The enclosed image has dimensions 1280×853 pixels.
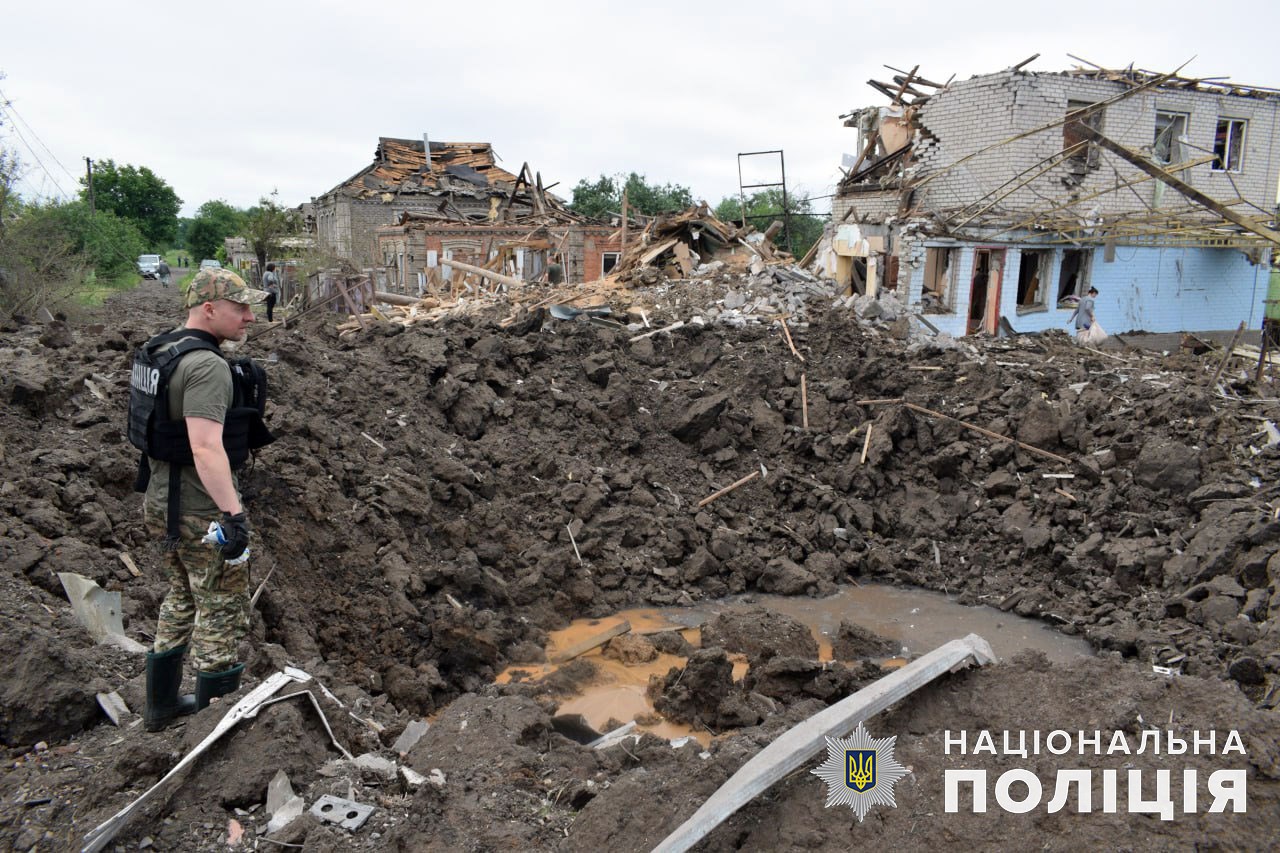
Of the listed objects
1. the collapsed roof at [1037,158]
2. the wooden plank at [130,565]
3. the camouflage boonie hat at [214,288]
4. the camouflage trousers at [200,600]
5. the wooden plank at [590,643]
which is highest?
the collapsed roof at [1037,158]

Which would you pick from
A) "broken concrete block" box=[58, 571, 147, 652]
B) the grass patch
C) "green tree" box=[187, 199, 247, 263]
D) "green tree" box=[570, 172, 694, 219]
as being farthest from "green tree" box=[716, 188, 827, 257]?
"green tree" box=[187, 199, 247, 263]

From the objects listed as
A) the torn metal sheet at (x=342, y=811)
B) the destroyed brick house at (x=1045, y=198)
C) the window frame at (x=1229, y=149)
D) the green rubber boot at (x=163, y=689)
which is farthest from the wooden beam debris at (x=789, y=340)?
the window frame at (x=1229, y=149)

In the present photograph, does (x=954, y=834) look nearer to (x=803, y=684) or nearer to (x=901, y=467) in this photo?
(x=803, y=684)

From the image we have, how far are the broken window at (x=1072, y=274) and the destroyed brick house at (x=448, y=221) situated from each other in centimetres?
1042

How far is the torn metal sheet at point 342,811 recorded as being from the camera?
2.98 m

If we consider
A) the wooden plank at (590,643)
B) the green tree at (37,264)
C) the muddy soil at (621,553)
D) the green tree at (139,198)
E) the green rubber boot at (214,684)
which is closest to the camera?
the muddy soil at (621,553)

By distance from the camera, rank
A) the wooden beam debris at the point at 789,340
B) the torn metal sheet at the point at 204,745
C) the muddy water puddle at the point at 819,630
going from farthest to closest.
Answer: the wooden beam debris at the point at 789,340 < the muddy water puddle at the point at 819,630 < the torn metal sheet at the point at 204,745

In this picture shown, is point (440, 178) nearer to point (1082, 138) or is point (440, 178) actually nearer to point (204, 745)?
point (1082, 138)

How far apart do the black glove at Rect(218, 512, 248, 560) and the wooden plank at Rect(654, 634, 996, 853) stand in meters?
2.09

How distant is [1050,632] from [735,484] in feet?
11.9

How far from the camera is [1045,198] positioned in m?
16.6

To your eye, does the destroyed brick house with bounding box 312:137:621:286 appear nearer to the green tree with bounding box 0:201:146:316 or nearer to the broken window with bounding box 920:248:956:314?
the broken window with bounding box 920:248:956:314

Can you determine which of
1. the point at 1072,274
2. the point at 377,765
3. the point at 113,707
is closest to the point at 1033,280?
the point at 1072,274

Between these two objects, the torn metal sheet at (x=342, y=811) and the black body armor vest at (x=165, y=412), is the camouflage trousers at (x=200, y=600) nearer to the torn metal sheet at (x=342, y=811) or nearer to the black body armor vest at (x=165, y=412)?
the black body armor vest at (x=165, y=412)
